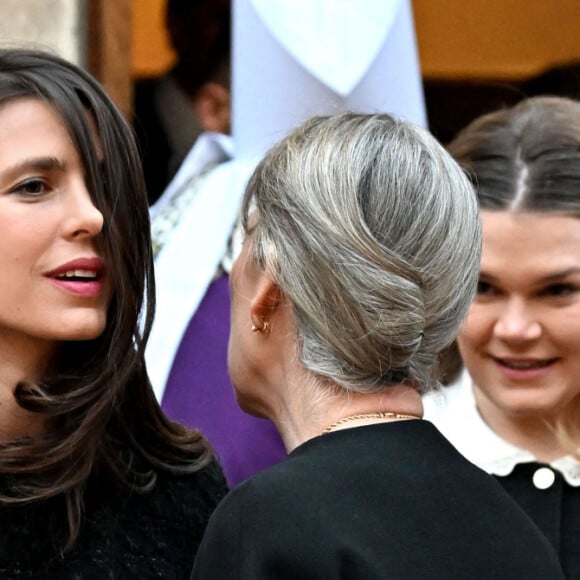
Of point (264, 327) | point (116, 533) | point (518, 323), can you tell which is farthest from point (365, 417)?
point (518, 323)

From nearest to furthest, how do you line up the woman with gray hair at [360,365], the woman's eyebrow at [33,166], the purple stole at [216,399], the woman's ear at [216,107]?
the woman with gray hair at [360,365]
the woman's eyebrow at [33,166]
the purple stole at [216,399]
the woman's ear at [216,107]

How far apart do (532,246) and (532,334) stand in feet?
0.53

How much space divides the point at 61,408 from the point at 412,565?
2.36ft

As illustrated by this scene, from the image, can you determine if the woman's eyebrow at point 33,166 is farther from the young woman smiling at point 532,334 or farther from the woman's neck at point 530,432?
the woman's neck at point 530,432

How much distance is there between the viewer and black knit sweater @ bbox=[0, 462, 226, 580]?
2.04m

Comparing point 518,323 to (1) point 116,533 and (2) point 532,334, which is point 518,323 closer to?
(2) point 532,334

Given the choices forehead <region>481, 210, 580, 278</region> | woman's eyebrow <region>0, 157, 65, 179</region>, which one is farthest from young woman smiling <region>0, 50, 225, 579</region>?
forehead <region>481, 210, 580, 278</region>

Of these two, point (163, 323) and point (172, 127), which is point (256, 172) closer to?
point (163, 323)

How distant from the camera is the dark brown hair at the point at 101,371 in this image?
6.84ft

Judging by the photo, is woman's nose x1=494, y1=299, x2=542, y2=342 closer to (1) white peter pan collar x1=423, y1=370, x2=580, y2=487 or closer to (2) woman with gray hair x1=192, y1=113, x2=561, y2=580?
(1) white peter pan collar x1=423, y1=370, x2=580, y2=487

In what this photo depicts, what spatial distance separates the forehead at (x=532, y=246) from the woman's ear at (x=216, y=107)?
1.14 metres

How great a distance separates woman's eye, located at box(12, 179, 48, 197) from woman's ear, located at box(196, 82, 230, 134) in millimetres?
1517

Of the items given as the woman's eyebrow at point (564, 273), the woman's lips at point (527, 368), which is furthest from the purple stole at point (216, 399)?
the woman's eyebrow at point (564, 273)

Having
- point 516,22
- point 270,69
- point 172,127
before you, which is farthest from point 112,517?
point 516,22
